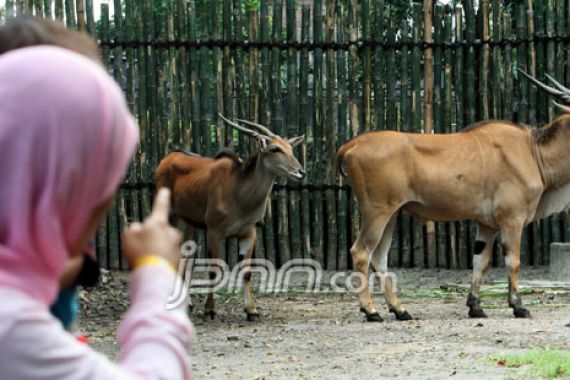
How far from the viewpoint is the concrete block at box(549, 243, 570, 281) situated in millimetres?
10773

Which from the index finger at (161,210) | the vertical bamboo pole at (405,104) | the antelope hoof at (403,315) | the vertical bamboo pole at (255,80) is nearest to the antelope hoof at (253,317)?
the antelope hoof at (403,315)

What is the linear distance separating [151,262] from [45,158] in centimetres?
25

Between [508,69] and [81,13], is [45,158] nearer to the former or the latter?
[81,13]

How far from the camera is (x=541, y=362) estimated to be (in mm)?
6016

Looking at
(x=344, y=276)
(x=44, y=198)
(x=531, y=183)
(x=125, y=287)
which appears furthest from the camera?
(x=344, y=276)

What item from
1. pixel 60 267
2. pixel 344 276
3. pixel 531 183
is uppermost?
pixel 60 267

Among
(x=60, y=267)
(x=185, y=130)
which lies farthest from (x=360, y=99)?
(x=60, y=267)

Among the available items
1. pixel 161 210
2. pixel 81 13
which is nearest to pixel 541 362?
pixel 161 210

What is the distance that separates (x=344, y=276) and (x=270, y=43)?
7.33 ft

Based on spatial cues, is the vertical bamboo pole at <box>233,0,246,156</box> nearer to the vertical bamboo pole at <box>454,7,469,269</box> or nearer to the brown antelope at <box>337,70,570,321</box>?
the vertical bamboo pole at <box>454,7,469,269</box>

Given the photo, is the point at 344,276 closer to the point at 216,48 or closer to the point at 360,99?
the point at 360,99

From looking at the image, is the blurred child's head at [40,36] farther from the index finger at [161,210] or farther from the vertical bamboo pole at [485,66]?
the vertical bamboo pole at [485,66]

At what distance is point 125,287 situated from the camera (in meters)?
10.4

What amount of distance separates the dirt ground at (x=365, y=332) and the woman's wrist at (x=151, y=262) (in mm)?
4571
